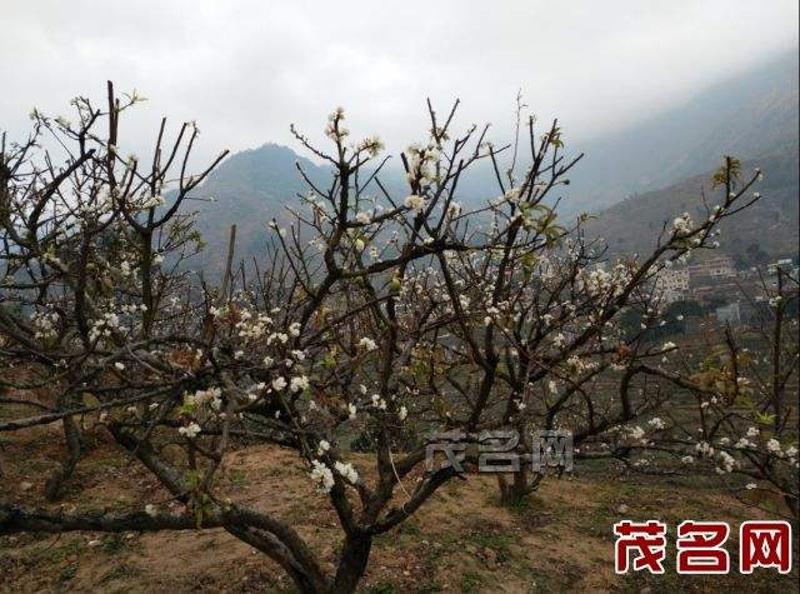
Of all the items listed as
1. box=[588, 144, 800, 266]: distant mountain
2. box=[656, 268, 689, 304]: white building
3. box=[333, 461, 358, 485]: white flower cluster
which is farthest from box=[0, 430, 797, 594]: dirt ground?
box=[588, 144, 800, 266]: distant mountain

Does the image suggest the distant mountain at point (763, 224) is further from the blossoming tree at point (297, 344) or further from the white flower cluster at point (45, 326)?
the white flower cluster at point (45, 326)

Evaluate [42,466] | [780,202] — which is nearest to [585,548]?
[42,466]

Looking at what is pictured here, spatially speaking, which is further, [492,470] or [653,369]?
[492,470]

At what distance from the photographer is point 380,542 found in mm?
9555

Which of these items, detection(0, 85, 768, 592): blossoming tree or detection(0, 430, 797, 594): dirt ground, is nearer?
detection(0, 85, 768, 592): blossoming tree

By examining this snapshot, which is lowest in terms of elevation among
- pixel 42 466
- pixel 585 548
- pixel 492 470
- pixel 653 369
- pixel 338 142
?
pixel 585 548

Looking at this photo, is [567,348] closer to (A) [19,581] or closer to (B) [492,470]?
(B) [492,470]

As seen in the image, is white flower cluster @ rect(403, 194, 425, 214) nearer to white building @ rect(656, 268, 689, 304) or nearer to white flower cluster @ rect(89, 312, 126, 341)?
white flower cluster @ rect(89, 312, 126, 341)

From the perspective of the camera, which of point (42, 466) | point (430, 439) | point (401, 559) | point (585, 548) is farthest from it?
point (42, 466)

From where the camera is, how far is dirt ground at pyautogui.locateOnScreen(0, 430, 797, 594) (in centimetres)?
845

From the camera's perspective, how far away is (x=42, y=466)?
12.2 meters

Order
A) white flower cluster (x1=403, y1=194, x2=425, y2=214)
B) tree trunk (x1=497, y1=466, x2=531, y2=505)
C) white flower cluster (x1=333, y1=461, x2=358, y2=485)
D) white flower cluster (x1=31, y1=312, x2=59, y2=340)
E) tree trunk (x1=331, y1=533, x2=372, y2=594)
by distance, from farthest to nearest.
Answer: tree trunk (x1=497, y1=466, x2=531, y2=505) < tree trunk (x1=331, y1=533, x2=372, y2=594) < white flower cluster (x1=31, y1=312, x2=59, y2=340) < white flower cluster (x1=333, y1=461, x2=358, y2=485) < white flower cluster (x1=403, y1=194, x2=425, y2=214)

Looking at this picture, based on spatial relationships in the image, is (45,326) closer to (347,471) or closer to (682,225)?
(347,471)

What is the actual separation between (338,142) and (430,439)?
11.1ft
